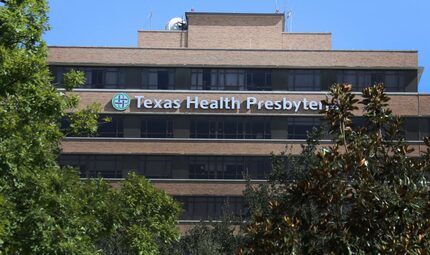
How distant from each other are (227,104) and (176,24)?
14504mm

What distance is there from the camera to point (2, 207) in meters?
21.8

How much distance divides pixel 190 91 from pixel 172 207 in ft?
137

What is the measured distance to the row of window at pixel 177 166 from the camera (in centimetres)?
7281

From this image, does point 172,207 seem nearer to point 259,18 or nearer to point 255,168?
point 255,168

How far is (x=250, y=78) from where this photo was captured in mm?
74938

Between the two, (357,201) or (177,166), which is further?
(177,166)

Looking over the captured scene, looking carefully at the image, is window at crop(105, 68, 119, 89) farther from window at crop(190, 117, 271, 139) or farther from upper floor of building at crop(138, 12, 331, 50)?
window at crop(190, 117, 271, 139)

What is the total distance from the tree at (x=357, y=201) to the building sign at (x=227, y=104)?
2310 inches

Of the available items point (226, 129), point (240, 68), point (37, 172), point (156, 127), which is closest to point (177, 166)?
point (156, 127)

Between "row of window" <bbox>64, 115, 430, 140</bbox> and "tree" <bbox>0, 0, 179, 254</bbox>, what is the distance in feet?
139

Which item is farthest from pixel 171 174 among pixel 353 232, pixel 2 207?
pixel 353 232

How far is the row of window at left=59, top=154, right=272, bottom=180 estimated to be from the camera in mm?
72812

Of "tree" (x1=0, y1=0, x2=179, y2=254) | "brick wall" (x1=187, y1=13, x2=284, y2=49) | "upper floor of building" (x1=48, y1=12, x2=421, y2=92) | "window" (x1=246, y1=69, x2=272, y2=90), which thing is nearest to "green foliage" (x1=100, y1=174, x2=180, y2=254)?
"tree" (x1=0, y1=0, x2=179, y2=254)

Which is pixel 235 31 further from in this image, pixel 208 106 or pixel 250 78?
pixel 208 106
